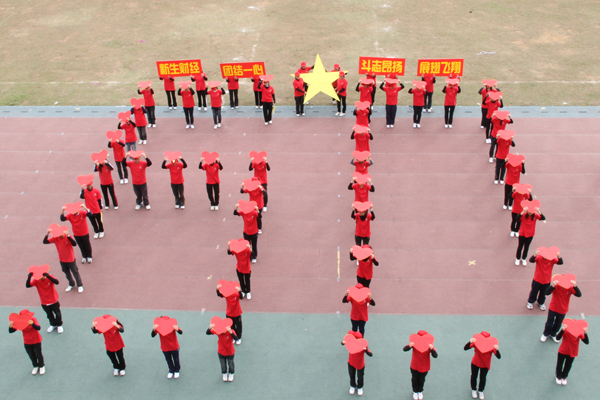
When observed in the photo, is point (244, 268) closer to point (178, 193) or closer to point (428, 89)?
point (178, 193)

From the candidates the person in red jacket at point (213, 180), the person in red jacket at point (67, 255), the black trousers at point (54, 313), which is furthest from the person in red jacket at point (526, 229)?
the black trousers at point (54, 313)

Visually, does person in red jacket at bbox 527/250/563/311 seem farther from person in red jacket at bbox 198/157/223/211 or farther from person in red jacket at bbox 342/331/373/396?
person in red jacket at bbox 198/157/223/211

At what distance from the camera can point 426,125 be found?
63.7 ft

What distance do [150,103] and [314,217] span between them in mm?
7657

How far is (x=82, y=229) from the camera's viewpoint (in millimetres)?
13047

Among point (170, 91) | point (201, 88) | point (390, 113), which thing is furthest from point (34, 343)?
point (390, 113)

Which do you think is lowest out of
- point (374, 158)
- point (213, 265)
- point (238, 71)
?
point (213, 265)

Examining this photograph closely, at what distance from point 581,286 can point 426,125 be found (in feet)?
27.6

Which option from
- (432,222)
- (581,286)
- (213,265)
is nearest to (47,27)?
(213,265)

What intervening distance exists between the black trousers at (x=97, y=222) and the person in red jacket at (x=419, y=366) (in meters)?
8.48

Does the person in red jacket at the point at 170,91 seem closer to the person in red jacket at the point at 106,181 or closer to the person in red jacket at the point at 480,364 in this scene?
the person in red jacket at the point at 106,181

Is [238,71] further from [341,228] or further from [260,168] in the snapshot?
[341,228]

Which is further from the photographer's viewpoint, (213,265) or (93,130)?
(93,130)

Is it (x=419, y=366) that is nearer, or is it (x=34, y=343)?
(x=419, y=366)
